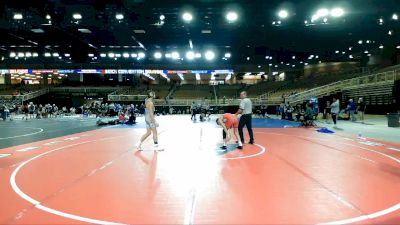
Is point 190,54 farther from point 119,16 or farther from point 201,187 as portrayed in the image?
point 201,187

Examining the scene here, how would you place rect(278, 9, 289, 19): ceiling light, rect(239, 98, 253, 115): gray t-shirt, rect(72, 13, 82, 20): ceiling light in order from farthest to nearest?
1. rect(72, 13, 82, 20): ceiling light
2. rect(278, 9, 289, 19): ceiling light
3. rect(239, 98, 253, 115): gray t-shirt

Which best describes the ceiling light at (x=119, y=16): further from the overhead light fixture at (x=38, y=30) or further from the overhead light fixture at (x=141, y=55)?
the overhead light fixture at (x=141, y=55)

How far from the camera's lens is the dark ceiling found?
743 inches

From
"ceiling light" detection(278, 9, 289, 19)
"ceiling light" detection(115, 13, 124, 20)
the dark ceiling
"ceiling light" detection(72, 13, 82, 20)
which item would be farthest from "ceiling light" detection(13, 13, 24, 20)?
"ceiling light" detection(278, 9, 289, 19)

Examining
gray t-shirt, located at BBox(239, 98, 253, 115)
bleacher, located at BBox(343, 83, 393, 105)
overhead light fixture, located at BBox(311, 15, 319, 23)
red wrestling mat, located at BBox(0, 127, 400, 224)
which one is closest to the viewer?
red wrestling mat, located at BBox(0, 127, 400, 224)

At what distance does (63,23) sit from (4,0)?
514 centimetres

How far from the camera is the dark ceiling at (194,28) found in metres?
18.9

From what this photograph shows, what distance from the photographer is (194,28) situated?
25547mm

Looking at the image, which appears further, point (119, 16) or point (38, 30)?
point (38, 30)

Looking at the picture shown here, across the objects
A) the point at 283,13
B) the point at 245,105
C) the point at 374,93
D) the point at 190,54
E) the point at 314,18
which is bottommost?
the point at 245,105

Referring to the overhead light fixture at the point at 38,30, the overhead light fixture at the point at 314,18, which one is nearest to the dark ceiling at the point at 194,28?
the overhead light fixture at the point at 38,30

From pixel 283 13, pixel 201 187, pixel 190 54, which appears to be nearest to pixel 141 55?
pixel 190 54

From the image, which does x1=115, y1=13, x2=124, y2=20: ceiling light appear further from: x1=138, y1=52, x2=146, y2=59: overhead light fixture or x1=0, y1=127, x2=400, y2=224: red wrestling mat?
x1=138, y1=52, x2=146, y2=59: overhead light fixture

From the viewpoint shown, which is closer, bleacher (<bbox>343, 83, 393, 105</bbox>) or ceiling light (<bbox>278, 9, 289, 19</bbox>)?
ceiling light (<bbox>278, 9, 289, 19</bbox>)
